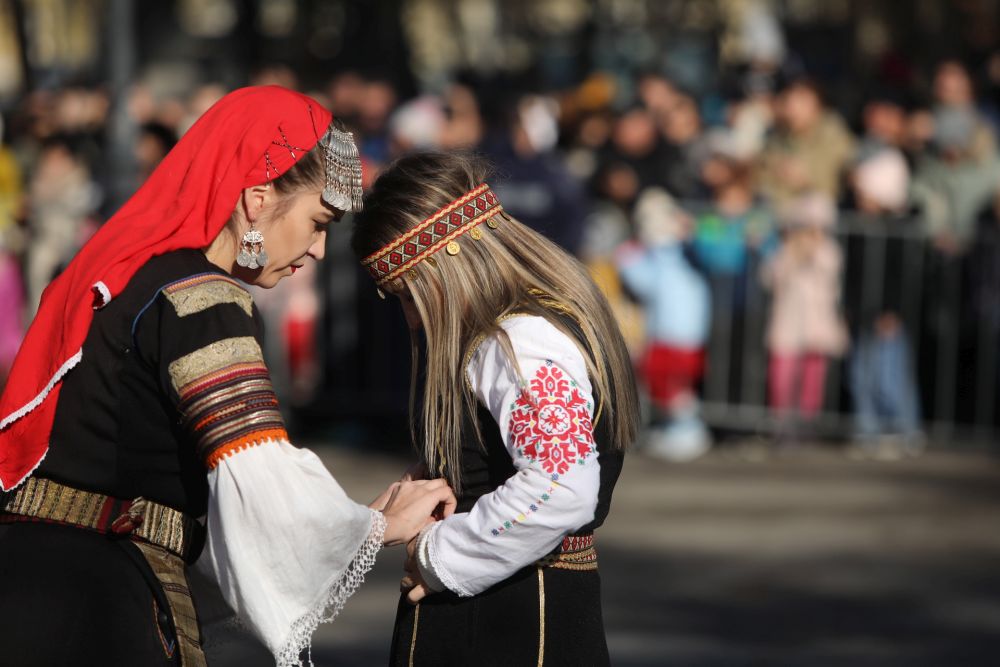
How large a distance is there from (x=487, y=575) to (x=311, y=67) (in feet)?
38.8

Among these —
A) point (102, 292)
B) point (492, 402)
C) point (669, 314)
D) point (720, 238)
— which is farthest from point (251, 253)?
point (720, 238)

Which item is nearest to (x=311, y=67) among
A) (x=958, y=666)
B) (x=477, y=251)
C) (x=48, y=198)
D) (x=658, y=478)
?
(x=48, y=198)

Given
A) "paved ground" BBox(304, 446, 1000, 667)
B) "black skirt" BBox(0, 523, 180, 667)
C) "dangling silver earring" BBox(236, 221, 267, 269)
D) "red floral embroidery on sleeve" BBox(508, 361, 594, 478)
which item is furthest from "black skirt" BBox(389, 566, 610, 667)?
"paved ground" BBox(304, 446, 1000, 667)

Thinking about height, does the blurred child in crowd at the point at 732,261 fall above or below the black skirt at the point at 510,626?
above

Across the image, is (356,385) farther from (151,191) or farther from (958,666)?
(151,191)

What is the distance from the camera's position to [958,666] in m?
6.02

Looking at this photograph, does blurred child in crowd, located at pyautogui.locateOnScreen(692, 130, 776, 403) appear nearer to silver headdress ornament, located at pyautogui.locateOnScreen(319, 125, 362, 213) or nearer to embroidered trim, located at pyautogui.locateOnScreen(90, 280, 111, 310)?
silver headdress ornament, located at pyautogui.locateOnScreen(319, 125, 362, 213)

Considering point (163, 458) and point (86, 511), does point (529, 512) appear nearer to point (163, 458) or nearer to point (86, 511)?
point (163, 458)

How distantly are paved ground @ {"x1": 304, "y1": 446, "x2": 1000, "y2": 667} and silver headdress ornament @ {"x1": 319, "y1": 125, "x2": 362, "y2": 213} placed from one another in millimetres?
2915

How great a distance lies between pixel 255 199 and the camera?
3176 mm

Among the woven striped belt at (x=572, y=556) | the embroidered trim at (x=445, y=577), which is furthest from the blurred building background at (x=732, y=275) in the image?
the embroidered trim at (x=445, y=577)

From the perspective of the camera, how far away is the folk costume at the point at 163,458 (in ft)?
9.73

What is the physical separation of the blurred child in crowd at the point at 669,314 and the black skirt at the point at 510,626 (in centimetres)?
692

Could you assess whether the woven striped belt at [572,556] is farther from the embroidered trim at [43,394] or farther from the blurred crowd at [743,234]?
the blurred crowd at [743,234]
